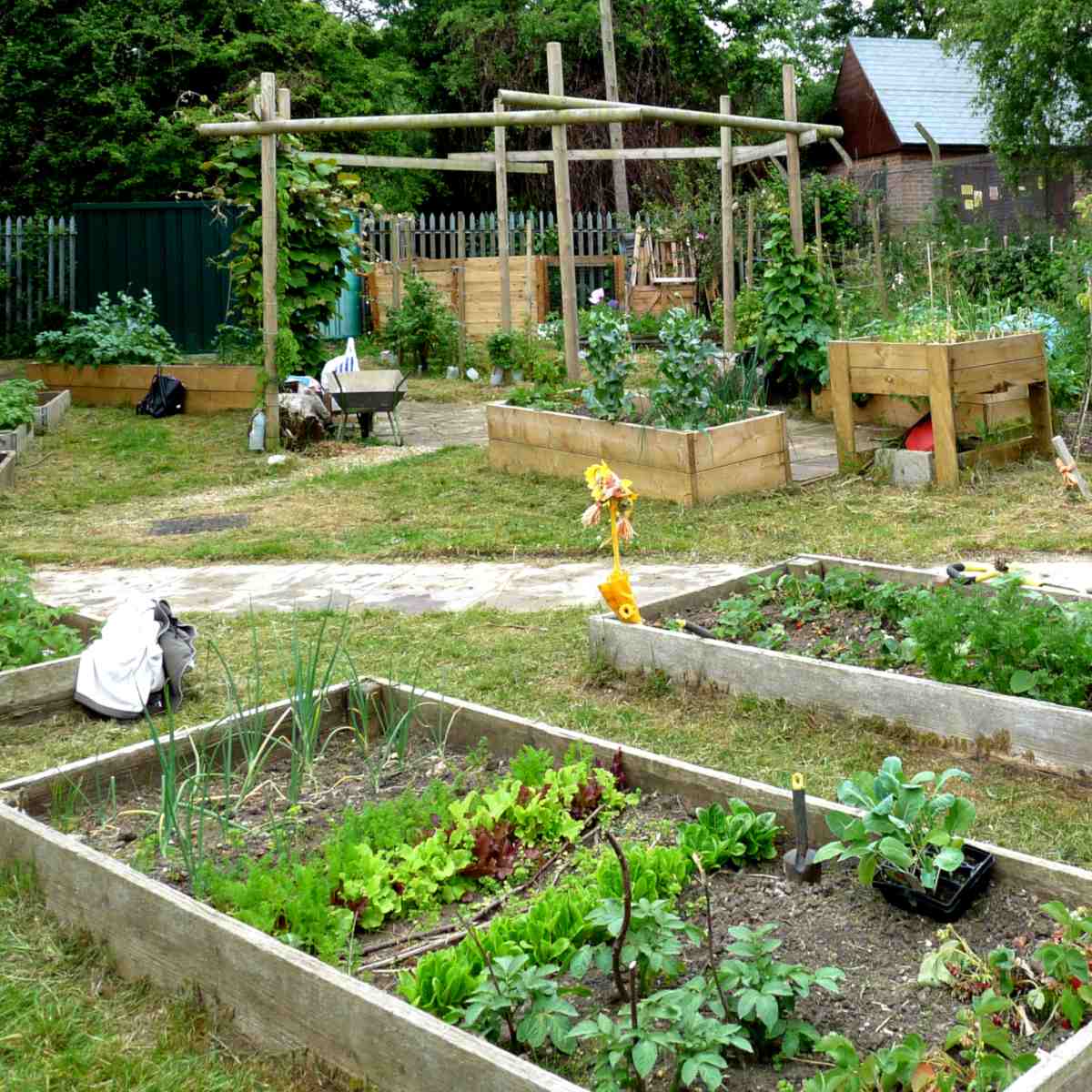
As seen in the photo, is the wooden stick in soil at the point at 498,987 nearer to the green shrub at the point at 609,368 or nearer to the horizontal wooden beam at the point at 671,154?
the green shrub at the point at 609,368

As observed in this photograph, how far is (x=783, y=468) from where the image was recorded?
7965 millimetres

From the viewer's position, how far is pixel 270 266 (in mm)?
10164

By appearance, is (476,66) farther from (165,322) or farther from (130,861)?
(130,861)

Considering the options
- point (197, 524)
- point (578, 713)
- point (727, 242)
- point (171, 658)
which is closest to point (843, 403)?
point (727, 242)

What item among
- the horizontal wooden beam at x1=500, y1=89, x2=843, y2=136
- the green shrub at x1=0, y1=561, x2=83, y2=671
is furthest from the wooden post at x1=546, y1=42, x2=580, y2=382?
the green shrub at x1=0, y1=561, x2=83, y2=671

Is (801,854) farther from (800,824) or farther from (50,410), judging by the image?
(50,410)

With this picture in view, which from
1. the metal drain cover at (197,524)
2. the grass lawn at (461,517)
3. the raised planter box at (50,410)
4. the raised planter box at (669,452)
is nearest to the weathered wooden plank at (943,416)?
the grass lawn at (461,517)

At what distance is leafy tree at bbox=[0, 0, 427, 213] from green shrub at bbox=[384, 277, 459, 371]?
7069 mm

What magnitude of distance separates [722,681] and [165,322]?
49.9ft

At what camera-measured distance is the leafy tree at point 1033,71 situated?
60.7 ft

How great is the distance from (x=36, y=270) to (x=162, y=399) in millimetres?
7079

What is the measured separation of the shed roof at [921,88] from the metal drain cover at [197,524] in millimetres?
22045

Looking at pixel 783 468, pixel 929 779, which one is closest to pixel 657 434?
pixel 783 468

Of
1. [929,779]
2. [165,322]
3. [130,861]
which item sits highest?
[165,322]
